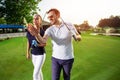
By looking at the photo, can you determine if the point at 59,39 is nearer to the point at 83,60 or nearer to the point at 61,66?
the point at 61,66

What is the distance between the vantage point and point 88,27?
4.59 m

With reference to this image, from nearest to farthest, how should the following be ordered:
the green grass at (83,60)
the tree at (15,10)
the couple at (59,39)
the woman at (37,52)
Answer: the couple at (59,39) → the woman at (37,52) → the green grass at (83,60) → the tree at (15,10)

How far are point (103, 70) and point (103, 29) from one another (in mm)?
773

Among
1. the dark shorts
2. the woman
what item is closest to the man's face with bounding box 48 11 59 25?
→ the dark shorts

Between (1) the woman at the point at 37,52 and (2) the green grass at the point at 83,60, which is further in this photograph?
(2) the green grass at the point at 83,60

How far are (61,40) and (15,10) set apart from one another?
1.94 metres

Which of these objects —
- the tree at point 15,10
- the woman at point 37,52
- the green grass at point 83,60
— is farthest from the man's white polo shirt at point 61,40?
the tree at point 15,10

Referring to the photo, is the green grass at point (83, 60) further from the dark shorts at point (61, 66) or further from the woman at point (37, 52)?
the dark shorts at point (61, 66)

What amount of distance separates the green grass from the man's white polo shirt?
55.2 inches

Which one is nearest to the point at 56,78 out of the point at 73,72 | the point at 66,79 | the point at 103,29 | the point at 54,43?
the point at 66,79

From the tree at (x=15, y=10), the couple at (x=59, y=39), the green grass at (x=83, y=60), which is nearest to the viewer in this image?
the couple at (x=59, y=39)

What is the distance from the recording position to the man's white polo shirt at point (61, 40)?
269 cm

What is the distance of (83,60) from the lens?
4.95 metres

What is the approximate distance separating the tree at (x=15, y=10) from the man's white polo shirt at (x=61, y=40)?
162 centimetres
